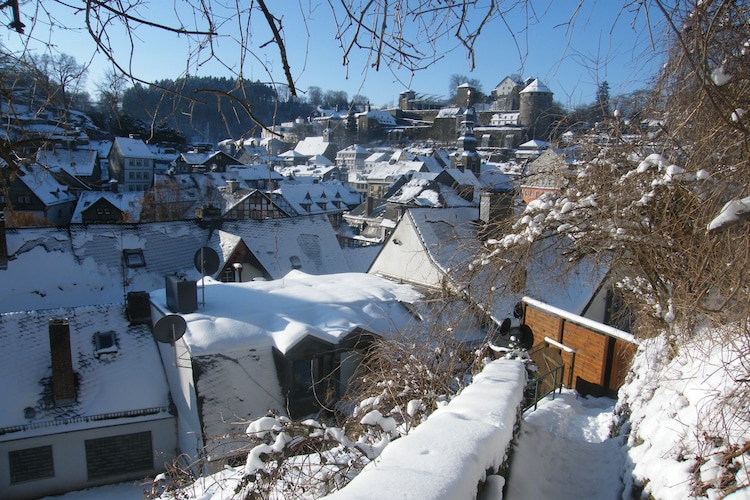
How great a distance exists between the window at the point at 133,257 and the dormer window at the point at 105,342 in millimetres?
5863

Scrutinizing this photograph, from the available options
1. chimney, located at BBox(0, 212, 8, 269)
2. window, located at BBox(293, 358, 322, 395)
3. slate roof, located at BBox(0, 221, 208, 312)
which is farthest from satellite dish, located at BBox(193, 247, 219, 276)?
chimney, located at BBox(0, 212, 8, 269)

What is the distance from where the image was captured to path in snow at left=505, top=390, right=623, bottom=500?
466cm

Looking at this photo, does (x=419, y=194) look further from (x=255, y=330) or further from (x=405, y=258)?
(x=255, y=330)

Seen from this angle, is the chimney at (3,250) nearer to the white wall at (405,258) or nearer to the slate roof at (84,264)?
the slate roof at (84,264)

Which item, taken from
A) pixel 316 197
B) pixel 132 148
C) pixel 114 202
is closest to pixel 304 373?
pixel 114 202

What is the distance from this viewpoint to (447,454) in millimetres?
3111

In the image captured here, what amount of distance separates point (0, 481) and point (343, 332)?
23.6 feet

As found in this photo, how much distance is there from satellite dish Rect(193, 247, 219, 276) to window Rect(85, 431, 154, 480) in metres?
3.74

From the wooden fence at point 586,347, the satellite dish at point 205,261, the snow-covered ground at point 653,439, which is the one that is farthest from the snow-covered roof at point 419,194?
the snow-covered ground at point 653,439

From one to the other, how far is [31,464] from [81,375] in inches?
71.5

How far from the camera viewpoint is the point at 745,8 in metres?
3.47

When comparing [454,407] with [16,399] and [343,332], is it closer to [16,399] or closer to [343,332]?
[343,332]

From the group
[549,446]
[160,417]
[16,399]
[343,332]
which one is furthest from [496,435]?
[16,399]

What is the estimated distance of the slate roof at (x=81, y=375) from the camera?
9.87 meters
